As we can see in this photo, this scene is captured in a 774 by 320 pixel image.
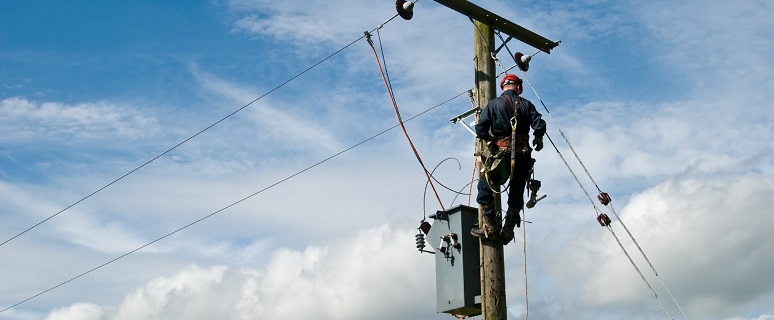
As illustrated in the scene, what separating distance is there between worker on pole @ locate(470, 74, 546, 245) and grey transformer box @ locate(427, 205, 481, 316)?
0.29m

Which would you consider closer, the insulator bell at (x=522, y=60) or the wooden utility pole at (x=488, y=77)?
the wooden utility pole at (x=488, y=77)

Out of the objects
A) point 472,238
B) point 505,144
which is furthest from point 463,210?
point 505,144

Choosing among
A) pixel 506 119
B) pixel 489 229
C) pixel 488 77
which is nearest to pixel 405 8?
pixel 488 77

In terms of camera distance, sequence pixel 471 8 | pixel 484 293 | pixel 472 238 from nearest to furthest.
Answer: pixel 484 293 → pixel 472 238 → pixel 471 8

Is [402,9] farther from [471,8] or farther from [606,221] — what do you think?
[606,221]

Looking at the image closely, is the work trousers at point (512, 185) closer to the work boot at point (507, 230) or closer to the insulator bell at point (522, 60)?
the work boot at point (507, 230)

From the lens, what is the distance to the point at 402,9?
989 cm

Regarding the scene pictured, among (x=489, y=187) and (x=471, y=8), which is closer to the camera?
(x=489, y=187)

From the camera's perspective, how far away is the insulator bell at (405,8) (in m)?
9.88

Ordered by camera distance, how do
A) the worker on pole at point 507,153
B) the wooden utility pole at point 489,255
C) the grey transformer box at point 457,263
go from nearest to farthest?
the wooden utility pole at point 489,255, the worker on pole at point 507,153, the grey transformer box at point 457,263

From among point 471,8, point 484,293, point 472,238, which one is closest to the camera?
point 484,293

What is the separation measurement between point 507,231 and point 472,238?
50 cm

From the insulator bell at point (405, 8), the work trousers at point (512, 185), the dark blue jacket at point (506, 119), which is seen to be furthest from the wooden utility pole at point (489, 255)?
the insulator bell at point (405, 8)

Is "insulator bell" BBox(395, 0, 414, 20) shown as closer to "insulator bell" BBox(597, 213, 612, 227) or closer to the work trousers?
the work trousers
